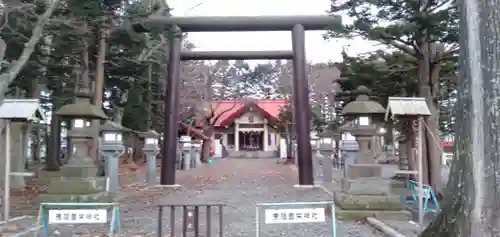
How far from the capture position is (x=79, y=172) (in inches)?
353

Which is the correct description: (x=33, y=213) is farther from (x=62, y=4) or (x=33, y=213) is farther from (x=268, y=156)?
(x=268, y=156)

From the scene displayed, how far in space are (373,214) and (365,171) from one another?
86cm

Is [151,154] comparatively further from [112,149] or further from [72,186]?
[72,186]

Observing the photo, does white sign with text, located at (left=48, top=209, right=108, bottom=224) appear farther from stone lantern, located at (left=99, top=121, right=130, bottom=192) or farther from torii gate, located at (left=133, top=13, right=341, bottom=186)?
torii gate, located at (left=133, top=13, right=341, bottom=186)

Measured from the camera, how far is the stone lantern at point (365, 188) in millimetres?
8195

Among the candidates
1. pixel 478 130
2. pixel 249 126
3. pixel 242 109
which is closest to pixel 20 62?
pixel 478 130

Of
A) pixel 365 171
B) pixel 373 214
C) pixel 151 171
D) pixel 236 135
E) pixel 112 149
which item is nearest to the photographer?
pixel 373 214

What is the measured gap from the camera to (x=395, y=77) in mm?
13695

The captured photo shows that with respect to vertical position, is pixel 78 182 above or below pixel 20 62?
below

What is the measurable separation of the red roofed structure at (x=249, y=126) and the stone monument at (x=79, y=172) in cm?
3083

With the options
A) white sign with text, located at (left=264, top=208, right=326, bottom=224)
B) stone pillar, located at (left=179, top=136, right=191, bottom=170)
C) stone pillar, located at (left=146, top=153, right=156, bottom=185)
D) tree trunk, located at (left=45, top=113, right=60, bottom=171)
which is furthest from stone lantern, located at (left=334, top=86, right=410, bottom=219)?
tree trunk, located at (left=45, top=113, right=60, bottom=171)

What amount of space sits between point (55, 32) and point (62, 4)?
948 mm

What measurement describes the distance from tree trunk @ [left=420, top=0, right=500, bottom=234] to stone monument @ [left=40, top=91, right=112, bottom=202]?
6868mm

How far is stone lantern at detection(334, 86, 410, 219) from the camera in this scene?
8195mm
